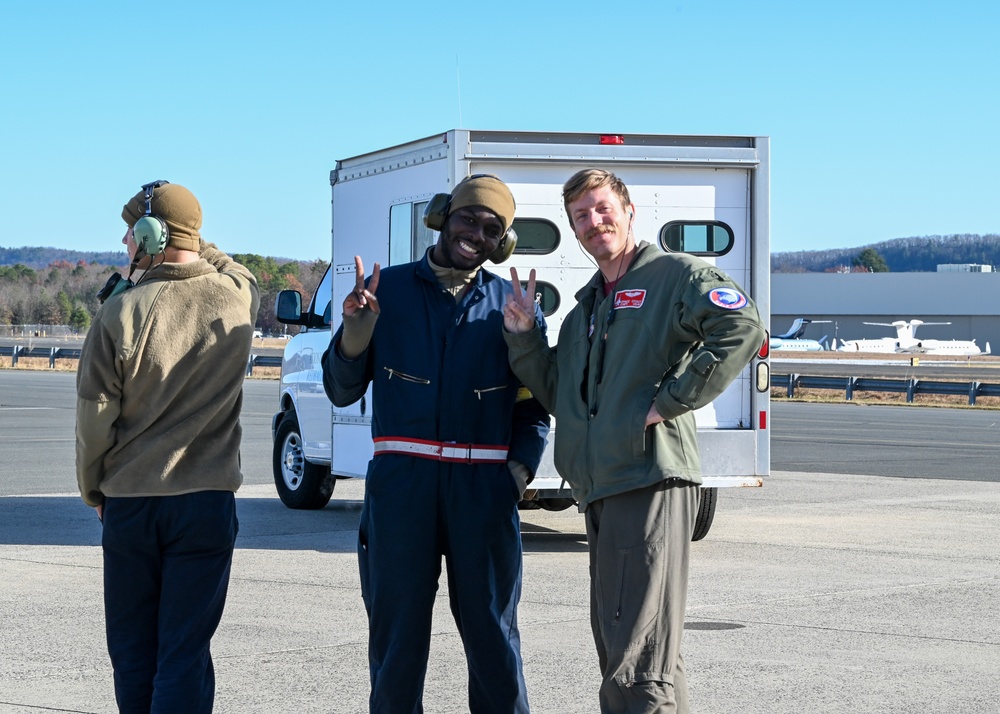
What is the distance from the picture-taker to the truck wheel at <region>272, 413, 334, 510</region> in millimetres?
12398

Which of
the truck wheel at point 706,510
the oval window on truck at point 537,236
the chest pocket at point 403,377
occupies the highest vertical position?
the oval window on truck at point 537,236

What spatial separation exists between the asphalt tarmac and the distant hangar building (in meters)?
101

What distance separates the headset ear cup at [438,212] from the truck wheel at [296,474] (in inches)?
316

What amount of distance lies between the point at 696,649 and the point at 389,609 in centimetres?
282

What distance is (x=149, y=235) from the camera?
4145 millimetres

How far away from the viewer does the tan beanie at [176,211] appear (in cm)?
425

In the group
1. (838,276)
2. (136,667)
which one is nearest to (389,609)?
(136,667)

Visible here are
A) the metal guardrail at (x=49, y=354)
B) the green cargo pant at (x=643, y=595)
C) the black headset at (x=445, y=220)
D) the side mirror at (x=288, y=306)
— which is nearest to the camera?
the green cargo pant at (x=643, y=595)

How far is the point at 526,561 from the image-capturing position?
373 inches

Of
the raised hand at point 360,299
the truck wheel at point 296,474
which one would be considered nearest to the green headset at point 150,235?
the raised hand at point 360,299

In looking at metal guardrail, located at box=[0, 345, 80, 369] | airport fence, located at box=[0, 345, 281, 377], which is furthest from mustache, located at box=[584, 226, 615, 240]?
metal guardrail, located at box=[0, 345, 80, 369]

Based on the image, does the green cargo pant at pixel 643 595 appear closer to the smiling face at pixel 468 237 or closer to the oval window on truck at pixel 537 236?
the smiling face at pixel 468 237

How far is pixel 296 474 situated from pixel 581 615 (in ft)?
18.5

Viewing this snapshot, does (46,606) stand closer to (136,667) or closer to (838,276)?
(136,667)
